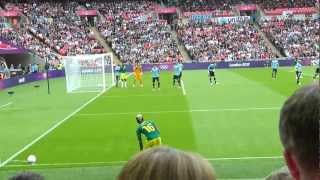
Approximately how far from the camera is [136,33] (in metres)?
76.0

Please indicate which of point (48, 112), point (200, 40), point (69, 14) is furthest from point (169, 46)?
point (48, 112)

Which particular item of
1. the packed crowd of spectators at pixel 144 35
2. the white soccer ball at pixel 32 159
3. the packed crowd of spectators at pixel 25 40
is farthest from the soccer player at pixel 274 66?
the white soccer ball at pixel 32 159

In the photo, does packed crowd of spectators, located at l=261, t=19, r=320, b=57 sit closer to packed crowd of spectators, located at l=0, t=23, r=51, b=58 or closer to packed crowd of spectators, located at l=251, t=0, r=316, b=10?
packed crowd of spectators, located at l=251, t=0, r=316, b=10

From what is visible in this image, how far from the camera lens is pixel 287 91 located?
115 ft

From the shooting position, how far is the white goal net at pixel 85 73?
4188 cm

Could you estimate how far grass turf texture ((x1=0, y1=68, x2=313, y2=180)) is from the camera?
16078 millimetres

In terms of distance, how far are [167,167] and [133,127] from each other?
20.8 metres

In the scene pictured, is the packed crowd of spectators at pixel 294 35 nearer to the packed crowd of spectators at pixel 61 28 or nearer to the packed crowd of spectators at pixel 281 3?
the packed crowd of spectators at pixel 281 3

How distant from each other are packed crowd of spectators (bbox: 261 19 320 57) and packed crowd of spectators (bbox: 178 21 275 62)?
1.75 m

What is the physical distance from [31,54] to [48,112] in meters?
34.0

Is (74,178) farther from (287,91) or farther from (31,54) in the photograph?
(31,54)

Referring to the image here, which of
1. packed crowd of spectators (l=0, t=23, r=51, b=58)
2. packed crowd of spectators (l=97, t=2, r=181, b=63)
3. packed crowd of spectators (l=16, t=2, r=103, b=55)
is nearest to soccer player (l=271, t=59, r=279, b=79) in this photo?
packed crowd of spectators (l=97, t=2, r=181, b=63)

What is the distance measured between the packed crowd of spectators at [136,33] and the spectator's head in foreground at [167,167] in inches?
2607

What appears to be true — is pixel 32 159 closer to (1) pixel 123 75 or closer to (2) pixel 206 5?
(1) pixel 123 75
